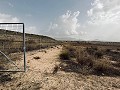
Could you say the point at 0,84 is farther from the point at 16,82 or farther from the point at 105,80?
the point at 105,80

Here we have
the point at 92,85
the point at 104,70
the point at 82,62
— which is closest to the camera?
the point at 92,85

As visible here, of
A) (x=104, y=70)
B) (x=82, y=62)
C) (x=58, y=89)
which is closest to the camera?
(x=58, y=89)

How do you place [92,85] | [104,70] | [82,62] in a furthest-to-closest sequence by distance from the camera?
[82,62], [104,70], [92,85]

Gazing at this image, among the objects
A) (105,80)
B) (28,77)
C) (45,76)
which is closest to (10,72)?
(28,77)

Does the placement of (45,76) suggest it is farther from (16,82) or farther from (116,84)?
(116,84)

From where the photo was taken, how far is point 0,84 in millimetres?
8008

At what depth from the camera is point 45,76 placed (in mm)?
8773

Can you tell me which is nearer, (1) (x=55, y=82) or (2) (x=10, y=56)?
(1) (x=55, y=82)

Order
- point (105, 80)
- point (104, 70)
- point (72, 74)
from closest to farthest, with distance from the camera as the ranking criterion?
point (105, 80)
point (72, 74)
point (104, 70)

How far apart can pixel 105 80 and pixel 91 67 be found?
2.52 metres

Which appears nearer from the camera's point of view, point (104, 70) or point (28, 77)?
point (28, 77)

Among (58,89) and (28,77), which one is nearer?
(58,89)

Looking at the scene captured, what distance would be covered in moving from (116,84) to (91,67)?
10.1 ft

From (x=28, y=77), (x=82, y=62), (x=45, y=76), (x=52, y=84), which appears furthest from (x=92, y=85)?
(x=82, y=62)
